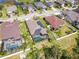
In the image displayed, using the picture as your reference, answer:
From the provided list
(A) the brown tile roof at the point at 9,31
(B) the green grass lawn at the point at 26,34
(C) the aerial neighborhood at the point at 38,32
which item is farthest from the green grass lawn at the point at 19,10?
(A) the brown tile roof at the point at 9,31

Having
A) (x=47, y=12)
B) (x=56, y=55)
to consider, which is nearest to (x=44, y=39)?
(x=56, y=55)

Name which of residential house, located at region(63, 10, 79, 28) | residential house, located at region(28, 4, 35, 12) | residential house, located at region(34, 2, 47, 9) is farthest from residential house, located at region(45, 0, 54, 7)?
residential house, located at region(63, 10, 79, 28)

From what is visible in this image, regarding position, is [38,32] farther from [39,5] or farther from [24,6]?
[39,5]

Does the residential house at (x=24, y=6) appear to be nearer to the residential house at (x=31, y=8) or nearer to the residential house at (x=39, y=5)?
the residential house at (x=31, y=8)

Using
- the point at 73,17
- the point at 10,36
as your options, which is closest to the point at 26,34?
the point at 10,36

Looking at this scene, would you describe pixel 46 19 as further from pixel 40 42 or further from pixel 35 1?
pixel 35 1

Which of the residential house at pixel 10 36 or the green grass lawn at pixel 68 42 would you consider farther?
the green grass lawn at pixel 68 42
